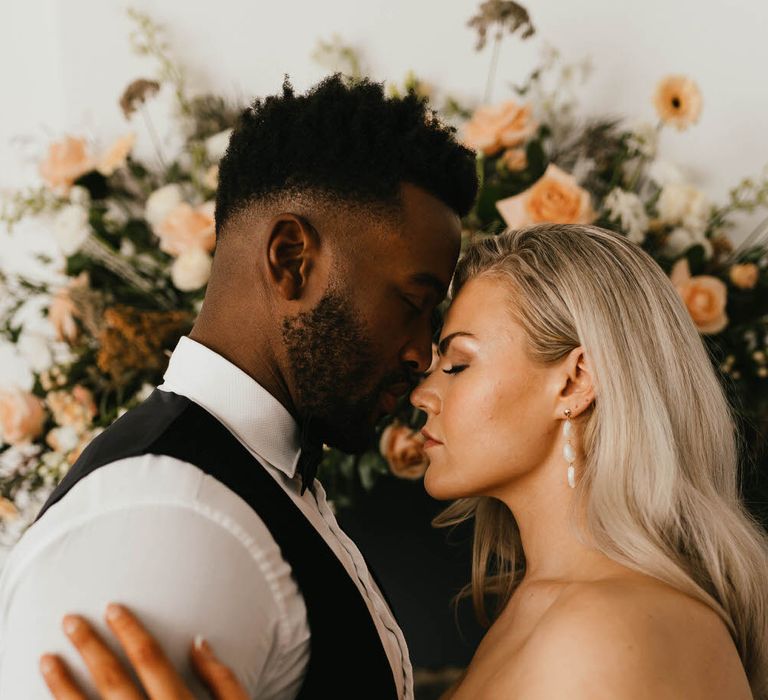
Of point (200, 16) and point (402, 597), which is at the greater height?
point (200, 16)

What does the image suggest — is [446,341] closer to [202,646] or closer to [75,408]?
[202,646]

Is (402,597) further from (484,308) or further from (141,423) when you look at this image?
(141,423)

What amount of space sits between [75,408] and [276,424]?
94cm

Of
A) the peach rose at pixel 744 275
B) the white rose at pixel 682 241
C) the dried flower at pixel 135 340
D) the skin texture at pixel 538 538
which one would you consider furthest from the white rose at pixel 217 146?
the peach rose at pixel 744 275

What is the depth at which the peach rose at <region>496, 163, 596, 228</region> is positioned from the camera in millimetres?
1720

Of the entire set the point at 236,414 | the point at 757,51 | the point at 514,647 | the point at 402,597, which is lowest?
the point at 402,597

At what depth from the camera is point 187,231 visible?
183 centimetres

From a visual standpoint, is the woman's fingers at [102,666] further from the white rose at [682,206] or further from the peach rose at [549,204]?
the white rose at [682,206]

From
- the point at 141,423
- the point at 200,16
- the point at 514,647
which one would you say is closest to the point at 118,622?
the point at 141,423

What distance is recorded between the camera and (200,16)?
2.23 meters

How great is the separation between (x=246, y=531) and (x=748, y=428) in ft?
4.75

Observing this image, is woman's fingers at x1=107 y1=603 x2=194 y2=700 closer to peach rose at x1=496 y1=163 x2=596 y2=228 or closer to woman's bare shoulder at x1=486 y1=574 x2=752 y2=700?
woman's bare shoulder at x1=486 y1=574 x2=752 y2=700

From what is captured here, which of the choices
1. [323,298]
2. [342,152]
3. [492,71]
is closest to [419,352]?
[323,298]

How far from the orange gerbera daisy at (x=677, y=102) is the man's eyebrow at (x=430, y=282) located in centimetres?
97
